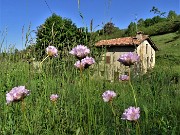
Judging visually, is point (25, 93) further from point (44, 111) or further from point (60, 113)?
point (44, 111)

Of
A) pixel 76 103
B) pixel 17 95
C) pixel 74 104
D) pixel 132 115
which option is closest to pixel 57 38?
pixel 74 104

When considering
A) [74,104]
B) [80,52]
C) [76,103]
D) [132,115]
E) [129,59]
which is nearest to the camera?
[132,115]

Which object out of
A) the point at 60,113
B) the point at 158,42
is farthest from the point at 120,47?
the point at 60,113

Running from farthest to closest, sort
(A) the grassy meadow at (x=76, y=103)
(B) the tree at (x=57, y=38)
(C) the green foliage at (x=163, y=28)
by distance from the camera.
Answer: (C) the green foliage at (x=163, y=28) → (B) the tree at (x=57, y=38) → (A) the grassy meadow at (x=76, y=103)

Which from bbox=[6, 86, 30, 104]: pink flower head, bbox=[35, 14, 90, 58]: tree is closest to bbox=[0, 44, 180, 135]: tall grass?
bbox=[6, 86, 30, 104]: pink flower head

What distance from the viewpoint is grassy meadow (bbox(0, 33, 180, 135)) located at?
7.25ft

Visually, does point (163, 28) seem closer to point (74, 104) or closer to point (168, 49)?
point (168, 49)

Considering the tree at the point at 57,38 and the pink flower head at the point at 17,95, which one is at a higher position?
the tree at the point at 57,38

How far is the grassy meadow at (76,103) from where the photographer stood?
2209mm

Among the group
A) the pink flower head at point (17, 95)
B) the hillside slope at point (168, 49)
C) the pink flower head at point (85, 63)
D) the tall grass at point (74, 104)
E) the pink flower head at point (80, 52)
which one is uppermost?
the hillside slope at point (168, 49)

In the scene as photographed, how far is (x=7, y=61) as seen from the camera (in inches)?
179

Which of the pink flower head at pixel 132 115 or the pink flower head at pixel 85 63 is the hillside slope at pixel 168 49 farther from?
the pink flower head at pixel 132 115

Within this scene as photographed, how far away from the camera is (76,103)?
8.87 feet

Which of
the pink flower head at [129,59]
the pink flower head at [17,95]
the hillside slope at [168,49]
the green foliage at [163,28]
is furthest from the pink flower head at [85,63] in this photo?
the green foliage at [163,28]
